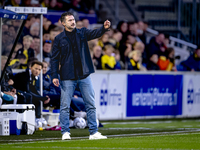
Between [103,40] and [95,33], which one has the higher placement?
[103,40]

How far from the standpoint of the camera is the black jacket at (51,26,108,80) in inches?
355

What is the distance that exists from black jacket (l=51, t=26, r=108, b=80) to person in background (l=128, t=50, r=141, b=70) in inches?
289

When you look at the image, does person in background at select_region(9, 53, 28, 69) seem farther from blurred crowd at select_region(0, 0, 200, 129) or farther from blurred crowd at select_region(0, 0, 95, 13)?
blurred crowd at select_region(0, 0, 95, 13)

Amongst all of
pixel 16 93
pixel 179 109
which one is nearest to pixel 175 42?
pixel 179 109

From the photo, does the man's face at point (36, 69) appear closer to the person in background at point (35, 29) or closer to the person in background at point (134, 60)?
the person in background at point (35, 29)

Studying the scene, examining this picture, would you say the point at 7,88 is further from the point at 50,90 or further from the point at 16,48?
the point at 50,90

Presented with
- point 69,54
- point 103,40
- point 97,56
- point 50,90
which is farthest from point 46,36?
point 69,54

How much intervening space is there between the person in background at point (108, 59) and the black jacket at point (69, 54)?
258 inches

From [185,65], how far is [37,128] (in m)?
8.04

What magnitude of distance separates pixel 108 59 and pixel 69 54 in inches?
269

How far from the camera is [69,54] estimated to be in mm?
9062

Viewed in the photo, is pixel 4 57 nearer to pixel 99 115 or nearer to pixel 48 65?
pixel 48 65

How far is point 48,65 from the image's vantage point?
13984 millimetres

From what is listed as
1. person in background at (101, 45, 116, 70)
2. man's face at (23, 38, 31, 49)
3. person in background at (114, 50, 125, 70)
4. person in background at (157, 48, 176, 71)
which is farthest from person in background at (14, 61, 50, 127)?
person in background at (157, 48, 176, 71)
